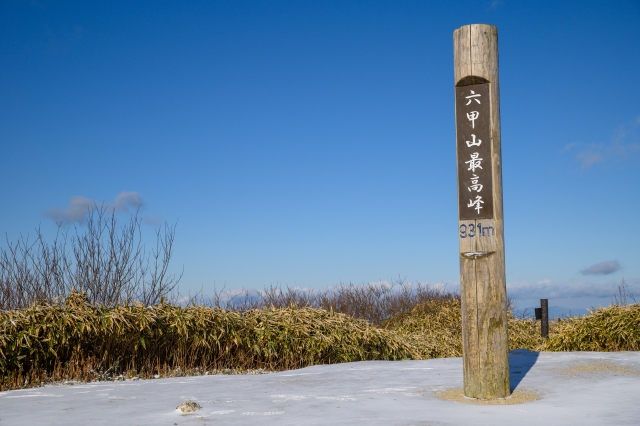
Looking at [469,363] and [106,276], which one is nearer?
[469,363]

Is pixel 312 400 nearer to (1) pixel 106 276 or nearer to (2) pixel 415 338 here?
(2) pixel 415 338

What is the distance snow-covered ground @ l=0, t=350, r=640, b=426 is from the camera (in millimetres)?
3609

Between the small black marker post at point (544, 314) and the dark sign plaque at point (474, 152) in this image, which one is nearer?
the dark sign plaque at point (474, 152)

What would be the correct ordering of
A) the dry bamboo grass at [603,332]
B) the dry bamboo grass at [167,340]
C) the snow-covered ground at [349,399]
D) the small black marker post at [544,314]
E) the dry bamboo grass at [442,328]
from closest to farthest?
the snow-covered ground at [349,399]
the dry bamboo grass at [167,340]
the dry bamboo grass at [603,332]
the dry bamboo grass at [442,328]
the small black marker post at [544,314]

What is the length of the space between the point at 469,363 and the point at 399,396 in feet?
1.93

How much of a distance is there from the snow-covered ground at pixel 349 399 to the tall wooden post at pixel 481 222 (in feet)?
1.08

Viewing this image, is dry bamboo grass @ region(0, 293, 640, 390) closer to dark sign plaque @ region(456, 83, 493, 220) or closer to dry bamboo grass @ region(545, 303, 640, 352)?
dry bamboo grass @ region(545, 303, 640, 352)

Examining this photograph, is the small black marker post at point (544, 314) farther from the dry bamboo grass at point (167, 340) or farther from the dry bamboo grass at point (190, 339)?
the dry bamboo grass at point (167, 340)

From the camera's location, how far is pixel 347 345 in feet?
22.4

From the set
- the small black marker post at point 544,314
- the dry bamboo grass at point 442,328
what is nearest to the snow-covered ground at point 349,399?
the dry bamboo grass at point 442,328

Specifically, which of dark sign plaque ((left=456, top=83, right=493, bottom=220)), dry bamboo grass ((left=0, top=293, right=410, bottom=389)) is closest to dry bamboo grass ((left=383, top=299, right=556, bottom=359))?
dry bamboo grass ((left=0, top=293, right=410, bottom=389))

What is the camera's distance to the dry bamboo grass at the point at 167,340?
219 inches

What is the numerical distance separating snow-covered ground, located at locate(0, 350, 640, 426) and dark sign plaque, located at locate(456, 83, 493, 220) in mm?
1392

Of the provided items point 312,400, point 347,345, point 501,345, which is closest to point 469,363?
point 501,345
